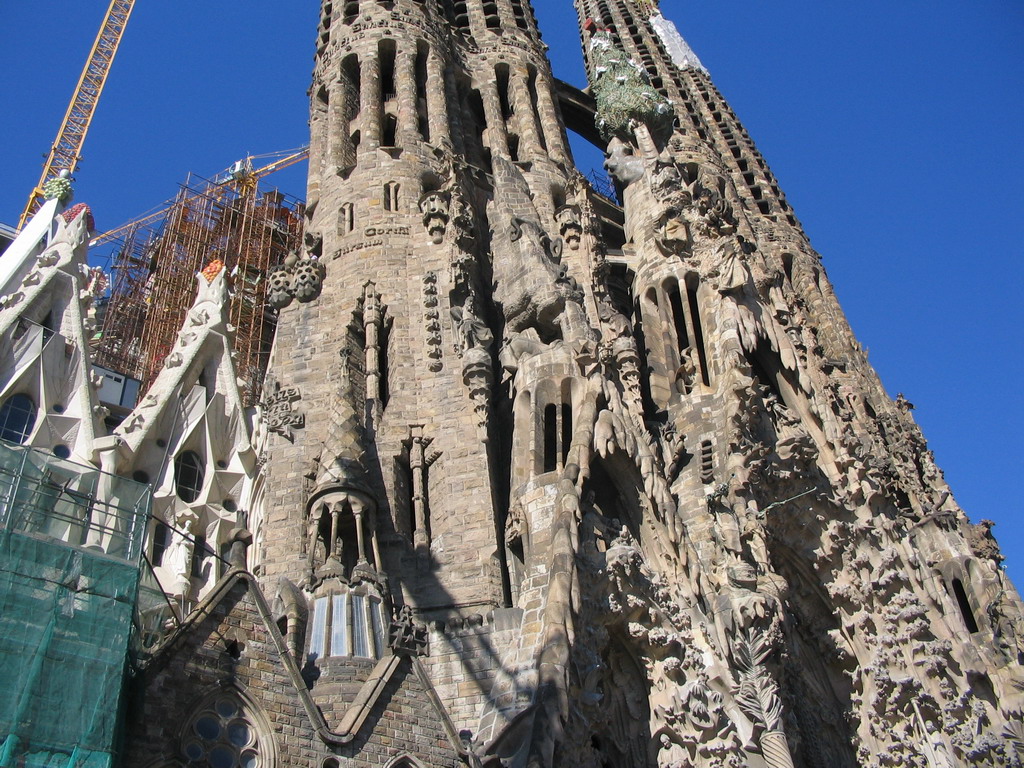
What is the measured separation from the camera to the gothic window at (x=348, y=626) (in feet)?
42.1

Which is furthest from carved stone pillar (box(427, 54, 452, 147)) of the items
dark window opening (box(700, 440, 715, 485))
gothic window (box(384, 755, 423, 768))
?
gothic window (box(384, 755, 423, 768))

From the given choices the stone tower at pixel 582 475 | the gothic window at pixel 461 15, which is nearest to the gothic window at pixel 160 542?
the stone tower at pixel 582 475

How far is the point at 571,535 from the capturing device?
1465cm

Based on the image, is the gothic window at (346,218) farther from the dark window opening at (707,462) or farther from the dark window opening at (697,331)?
the dark window opening at (707,462)

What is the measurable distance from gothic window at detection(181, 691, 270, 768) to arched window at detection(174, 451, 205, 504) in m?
10.1

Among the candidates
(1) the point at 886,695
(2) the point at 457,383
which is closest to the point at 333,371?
(2) the point at 457,383

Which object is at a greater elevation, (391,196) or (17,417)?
(391,196)

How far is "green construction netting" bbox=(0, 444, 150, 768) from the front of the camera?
9.69 m

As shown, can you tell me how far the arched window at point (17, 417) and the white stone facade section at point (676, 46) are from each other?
29.6 meters

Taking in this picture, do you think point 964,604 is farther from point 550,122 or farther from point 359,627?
point 550,122

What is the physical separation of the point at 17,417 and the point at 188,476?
3.41 meters

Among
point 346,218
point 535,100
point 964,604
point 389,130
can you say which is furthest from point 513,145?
point 964,604

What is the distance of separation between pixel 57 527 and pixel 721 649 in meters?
8.92

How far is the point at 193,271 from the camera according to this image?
101ft
